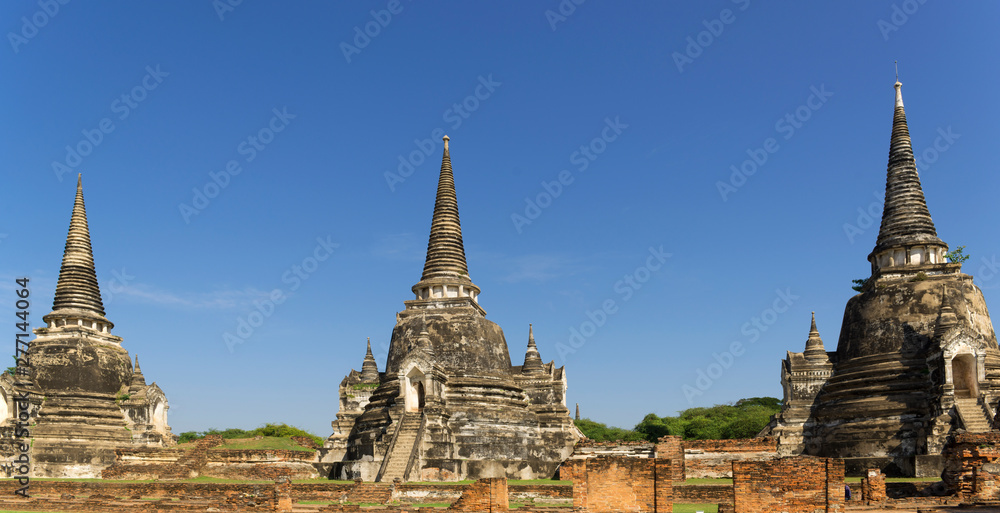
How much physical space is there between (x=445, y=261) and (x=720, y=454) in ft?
49.4

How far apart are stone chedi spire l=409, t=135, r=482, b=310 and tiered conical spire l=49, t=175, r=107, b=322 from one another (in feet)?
58.4

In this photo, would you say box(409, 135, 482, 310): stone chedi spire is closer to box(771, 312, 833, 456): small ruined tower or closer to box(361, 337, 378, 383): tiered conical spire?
box(361, 337, 378, 383): tiered conical spire

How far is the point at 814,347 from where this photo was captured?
34.7 m

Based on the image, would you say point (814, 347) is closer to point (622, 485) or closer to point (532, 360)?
point (532, 360)

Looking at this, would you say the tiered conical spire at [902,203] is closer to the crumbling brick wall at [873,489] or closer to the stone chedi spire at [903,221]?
the stone chedi spire at [903,221]

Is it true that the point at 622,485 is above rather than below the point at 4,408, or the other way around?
below

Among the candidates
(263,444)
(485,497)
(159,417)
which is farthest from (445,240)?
(485,497)

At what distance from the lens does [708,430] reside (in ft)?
159

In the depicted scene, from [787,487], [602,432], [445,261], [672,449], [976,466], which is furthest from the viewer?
[602,432]

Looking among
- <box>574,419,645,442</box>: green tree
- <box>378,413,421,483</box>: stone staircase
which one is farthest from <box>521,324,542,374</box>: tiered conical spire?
<box>574,419,645,442</box>: green tree

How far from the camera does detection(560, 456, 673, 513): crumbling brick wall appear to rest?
55.0 feet

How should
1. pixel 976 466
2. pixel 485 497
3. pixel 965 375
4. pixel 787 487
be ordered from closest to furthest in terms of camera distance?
pixel 787 487, pixel 976 466, pixel 485 497, pixel 965 375

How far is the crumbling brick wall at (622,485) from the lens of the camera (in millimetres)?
16766

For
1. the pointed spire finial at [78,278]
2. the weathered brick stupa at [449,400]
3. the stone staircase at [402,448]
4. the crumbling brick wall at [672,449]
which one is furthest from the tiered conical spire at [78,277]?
the crumbling brick wall at [672,449]
